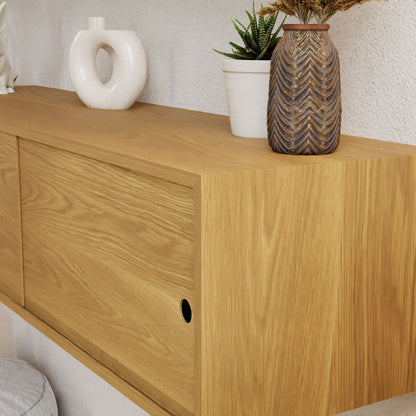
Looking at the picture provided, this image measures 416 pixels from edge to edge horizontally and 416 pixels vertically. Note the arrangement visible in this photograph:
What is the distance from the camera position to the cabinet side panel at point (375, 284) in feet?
2.75

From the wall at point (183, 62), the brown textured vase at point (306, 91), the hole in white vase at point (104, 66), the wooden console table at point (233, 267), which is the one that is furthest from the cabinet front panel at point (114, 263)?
the hole in white vase at point (104, 66)

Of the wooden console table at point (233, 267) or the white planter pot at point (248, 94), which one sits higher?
the white planter pot at point (248, 94)

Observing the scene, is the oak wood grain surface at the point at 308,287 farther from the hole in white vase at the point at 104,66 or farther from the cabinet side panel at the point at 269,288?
the hole in white vase at the point at 104,66

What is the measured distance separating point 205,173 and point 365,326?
34 cm

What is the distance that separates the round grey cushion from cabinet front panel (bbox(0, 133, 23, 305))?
22.0 inches

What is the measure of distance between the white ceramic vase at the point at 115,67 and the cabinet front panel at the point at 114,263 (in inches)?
12.8

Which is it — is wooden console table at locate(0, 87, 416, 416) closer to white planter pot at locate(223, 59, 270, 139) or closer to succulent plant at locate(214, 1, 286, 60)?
white planter pot at locate(223, 59, 270, 139)

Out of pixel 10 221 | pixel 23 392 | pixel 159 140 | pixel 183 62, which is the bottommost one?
pixel 23 392

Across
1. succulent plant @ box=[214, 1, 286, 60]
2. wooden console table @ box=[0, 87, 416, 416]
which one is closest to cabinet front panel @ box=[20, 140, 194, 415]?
wooden console table @ box=[0, 87, 416, 416]

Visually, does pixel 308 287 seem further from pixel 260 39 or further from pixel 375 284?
pixel 260 39

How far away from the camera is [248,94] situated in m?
0.98

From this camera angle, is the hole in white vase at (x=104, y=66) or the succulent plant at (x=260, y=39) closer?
the succulent plant at (x=260, y=39)

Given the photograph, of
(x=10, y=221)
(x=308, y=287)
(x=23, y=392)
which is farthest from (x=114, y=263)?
(x=23, y=392)

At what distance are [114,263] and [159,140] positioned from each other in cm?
20
